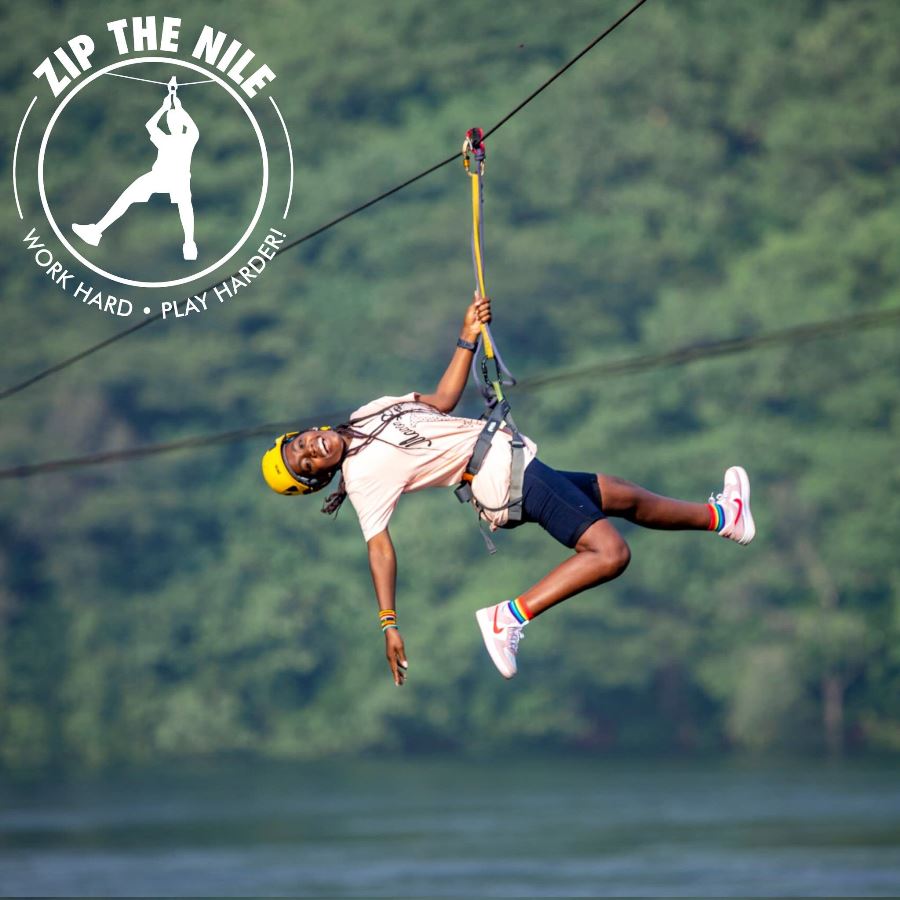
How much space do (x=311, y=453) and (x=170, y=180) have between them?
204 ft

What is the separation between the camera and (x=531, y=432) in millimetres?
57406

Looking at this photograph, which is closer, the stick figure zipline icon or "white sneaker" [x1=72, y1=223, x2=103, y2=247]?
the stick figure zipline icon

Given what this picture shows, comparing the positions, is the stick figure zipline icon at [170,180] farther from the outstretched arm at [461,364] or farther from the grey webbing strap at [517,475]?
the grey webbing strap at [517,475]

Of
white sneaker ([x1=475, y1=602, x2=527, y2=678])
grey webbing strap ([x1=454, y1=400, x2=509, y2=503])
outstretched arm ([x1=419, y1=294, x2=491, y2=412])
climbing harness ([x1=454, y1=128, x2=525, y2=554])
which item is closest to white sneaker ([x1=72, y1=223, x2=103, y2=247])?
outstretched arm ([x1=419, y1=294, x2=491, y2=412])

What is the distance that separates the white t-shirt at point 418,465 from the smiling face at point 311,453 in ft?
0.47

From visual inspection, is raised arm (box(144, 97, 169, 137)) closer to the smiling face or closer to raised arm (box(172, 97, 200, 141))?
raised arm (box(172, 97, 200, 141))

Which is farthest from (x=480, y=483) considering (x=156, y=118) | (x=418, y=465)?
(x=156, y=118)

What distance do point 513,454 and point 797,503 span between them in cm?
4676

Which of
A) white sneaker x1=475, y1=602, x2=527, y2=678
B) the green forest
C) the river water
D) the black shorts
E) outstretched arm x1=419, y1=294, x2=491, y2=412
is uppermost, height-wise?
the green forest

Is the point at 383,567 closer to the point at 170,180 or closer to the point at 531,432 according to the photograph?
the point at 531,432

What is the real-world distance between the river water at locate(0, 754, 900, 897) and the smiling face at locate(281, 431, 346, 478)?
25.8 m

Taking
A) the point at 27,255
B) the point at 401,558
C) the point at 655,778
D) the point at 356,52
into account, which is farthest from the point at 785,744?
the point at 356,52

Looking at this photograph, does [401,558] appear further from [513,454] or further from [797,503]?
[513,454]

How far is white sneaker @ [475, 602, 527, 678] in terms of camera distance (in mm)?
8711
